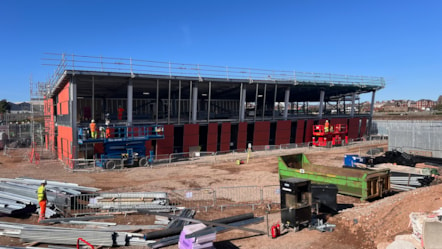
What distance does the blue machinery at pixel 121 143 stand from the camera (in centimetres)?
2522

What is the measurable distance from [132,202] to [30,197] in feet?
17.5

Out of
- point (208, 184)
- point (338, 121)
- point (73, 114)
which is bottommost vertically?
point (208, 184)

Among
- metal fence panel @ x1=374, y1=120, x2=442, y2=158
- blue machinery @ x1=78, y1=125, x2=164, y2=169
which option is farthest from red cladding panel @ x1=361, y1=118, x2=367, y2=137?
blue machinery @ x1=78, y1=125, x2=164, y2=169

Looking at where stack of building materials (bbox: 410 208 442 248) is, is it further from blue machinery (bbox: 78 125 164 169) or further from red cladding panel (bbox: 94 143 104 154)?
red cladding panel (bbox: 94 143 104 154)

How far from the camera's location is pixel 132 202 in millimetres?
14148

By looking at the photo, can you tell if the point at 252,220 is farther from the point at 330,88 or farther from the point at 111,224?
the point at 330,88

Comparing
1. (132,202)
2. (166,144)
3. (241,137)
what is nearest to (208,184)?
(132,202)

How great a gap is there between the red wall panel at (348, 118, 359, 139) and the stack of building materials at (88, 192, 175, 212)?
143ft

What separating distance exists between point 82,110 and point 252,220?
37514mm

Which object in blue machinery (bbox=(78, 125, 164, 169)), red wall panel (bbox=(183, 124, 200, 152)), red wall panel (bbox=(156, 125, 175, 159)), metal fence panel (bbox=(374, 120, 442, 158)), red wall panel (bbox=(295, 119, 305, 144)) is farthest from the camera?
red wall panel (bbox=(295, 119, 305, 144))

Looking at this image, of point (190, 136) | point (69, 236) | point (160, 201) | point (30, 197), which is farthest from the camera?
point (190, 136)

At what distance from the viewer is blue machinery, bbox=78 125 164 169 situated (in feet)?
82.7

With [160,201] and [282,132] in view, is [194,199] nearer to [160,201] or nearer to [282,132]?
[160,201]

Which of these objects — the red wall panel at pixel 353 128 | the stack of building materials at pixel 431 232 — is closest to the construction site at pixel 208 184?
the stack of building materials at pixel 431 232
